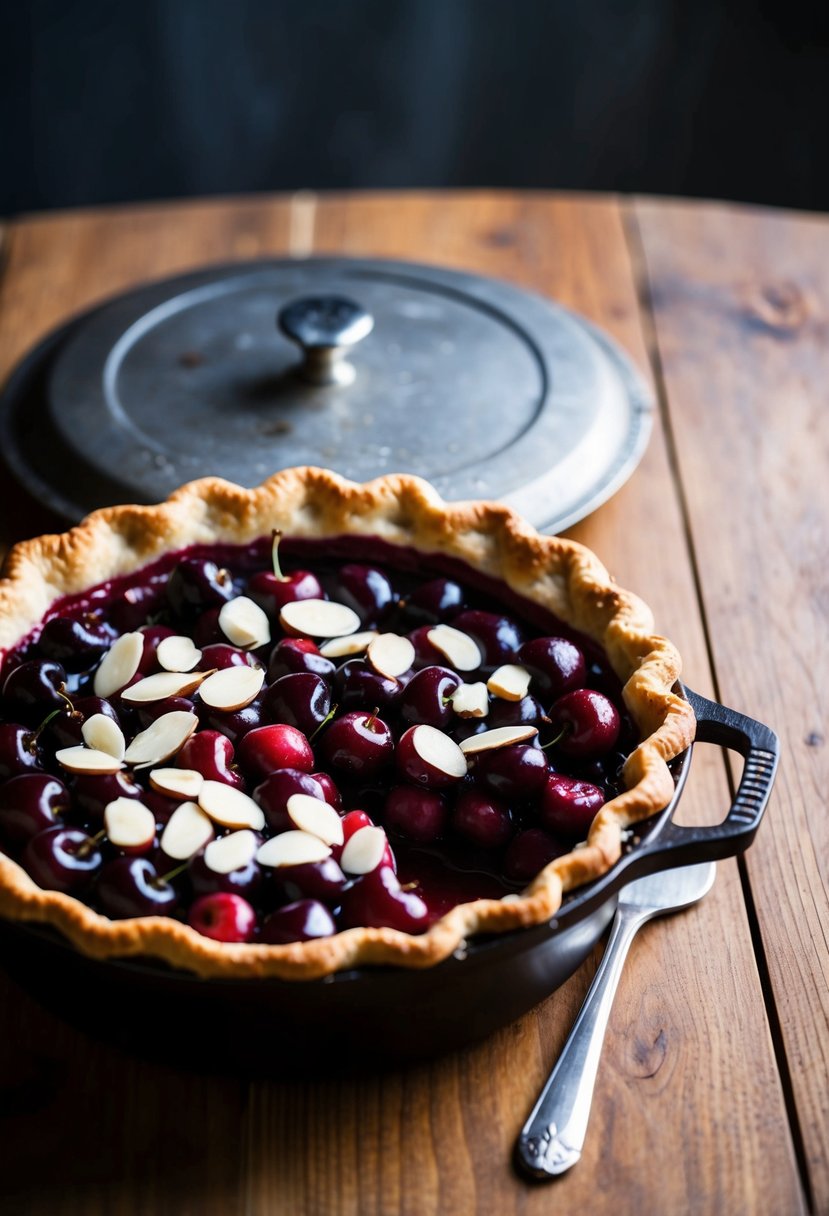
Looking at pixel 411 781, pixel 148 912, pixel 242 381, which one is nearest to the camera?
pixel 148 912

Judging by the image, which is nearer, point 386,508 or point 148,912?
point 148,912

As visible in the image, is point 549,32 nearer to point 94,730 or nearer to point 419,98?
point 419,98

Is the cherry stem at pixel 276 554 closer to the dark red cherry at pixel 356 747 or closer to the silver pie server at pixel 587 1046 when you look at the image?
the dark red cherry at pixel 356 747

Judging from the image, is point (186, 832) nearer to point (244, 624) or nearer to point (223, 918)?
point (223, 918)

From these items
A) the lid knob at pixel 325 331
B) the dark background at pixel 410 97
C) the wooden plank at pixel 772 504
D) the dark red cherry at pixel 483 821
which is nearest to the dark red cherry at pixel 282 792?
the dark red cherry at pixel 483 821

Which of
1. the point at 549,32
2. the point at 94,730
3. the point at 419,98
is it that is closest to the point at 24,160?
the point at 419,98

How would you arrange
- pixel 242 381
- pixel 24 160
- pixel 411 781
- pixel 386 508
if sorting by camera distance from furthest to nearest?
pixel 24 160, pixel 242 381, pixel 386 508, pixel 411 781

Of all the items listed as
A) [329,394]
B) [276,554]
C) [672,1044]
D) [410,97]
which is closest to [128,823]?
[276,554]
